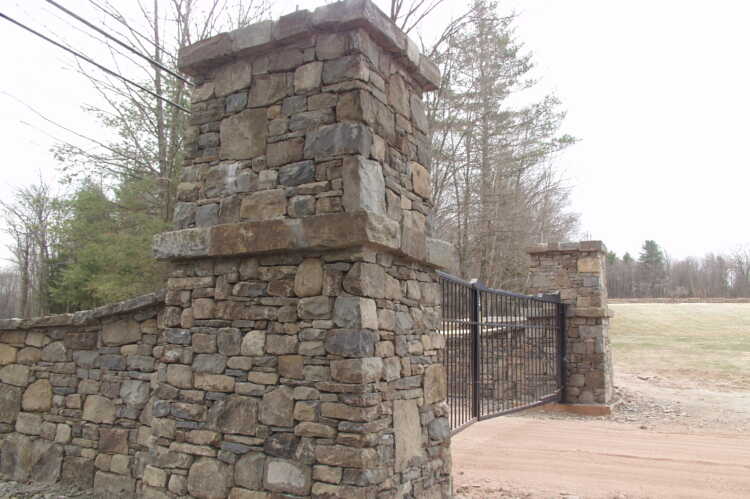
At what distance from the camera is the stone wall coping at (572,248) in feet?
34.9

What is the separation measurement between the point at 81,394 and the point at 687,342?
23149 millimetres

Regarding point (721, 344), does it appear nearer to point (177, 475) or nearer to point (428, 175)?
point (428, 175)

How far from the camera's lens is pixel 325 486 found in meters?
3.41

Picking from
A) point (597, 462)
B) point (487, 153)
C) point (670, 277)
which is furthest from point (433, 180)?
point (670, 277)

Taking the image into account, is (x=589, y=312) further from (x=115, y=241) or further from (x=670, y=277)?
(x=670, y=277)

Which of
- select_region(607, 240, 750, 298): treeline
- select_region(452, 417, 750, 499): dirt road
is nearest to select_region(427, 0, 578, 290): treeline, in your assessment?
select_region(452, 417, 750, 499): dirt road

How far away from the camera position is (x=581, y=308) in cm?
1041

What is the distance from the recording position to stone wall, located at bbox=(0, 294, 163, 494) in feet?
16.0

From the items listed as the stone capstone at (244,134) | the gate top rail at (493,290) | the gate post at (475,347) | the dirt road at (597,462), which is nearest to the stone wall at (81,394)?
the stone capstone at (244,134)

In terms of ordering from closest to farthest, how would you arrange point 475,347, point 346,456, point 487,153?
1. point 346,456
2. point 475,347
3. point 487,153

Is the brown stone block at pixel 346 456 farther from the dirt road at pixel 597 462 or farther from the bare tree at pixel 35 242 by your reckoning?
the bare tree at pixel 35 242

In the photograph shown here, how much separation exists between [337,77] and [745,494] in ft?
17.4

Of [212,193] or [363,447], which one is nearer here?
[363,447]

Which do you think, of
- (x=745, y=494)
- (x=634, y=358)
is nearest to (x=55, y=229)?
(x=745, y=494)
